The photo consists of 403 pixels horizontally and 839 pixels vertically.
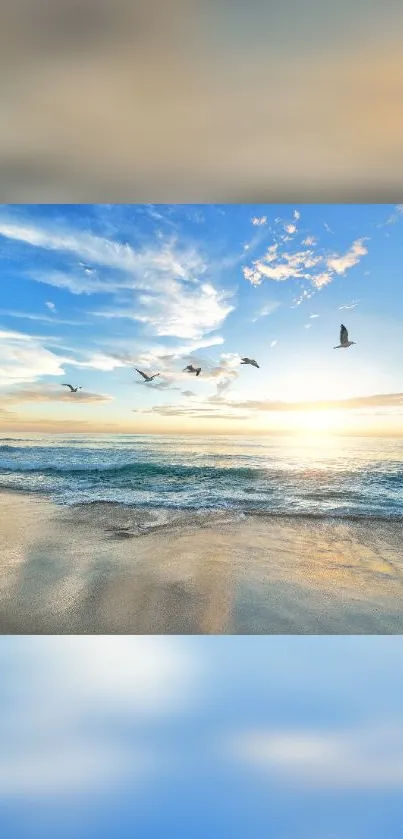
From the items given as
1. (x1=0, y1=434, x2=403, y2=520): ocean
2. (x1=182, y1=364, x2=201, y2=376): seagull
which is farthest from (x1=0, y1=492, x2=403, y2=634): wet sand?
(x1=182, y1=364, x2=201, y2=376): seagull

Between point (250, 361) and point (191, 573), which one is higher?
point (250, 361)

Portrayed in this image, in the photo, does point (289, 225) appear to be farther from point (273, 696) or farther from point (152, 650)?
point (273, 696)

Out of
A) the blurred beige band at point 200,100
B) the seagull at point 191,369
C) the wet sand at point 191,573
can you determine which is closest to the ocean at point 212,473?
the wet sand at point 191,573

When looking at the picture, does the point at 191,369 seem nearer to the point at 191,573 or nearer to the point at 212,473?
the point at 212,473

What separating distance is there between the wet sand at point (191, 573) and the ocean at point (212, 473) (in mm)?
114

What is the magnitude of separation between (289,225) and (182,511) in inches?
86.1

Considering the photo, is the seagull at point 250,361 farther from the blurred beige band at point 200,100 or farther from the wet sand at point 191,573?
the blurred beige band at point 200,100

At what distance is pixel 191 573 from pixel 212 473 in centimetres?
99

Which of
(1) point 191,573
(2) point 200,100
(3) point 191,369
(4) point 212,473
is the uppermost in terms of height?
(2) point 200,100

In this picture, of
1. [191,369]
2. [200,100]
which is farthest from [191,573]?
[200,100]

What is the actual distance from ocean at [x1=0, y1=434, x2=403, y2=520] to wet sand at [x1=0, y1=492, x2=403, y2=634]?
4.5 inches

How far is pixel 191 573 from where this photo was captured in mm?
3820

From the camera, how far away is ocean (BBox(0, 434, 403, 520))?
14.0 ft

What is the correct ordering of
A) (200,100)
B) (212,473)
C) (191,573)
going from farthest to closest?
1. (212,473)
2. (191,573)
3. (200,100)
